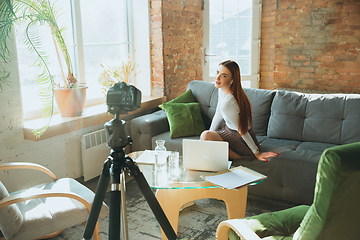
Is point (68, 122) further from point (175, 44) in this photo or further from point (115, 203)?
point (115, 203)

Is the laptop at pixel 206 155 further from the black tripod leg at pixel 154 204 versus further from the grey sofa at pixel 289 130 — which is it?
the black tripod leg at pixel 154 204

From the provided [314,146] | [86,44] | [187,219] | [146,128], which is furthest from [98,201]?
[86,44]

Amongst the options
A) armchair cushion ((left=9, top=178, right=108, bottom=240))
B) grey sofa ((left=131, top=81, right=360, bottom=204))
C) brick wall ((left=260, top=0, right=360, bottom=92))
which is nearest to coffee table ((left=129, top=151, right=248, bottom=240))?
armchair cushion ((left=9, top=178, right=108, bottom=240))

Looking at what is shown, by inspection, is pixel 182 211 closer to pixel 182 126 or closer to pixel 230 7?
pixel 182 126

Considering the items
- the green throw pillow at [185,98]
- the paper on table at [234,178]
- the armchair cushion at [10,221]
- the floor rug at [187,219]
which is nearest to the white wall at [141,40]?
the green throw pillow at [185,98]

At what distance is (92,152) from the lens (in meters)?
3.10

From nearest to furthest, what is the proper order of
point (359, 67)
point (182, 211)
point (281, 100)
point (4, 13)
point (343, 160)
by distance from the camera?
1. point (343, 160)
2. point (4, 13)
3. point (182, 211)
4. point (281, 100)
5. point (359, 67)

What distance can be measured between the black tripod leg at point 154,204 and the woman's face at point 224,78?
5.21ft

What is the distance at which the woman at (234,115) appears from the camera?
2.61m

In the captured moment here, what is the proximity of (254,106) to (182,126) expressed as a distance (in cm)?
70

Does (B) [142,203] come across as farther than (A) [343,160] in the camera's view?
Yes

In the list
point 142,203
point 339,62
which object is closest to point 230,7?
Answer: point 339,62

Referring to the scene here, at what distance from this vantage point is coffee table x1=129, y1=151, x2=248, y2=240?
1.96 m

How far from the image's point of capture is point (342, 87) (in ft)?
14.9
